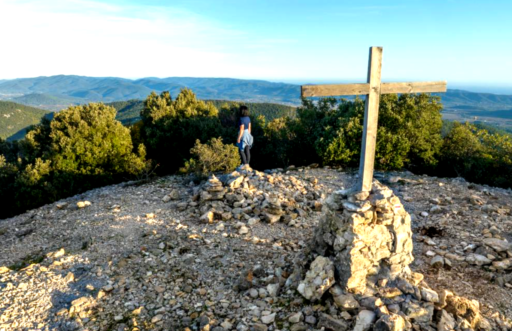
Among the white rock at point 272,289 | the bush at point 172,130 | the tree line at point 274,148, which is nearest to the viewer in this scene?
the white rock at point 272,289

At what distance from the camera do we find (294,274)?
640 centimetres

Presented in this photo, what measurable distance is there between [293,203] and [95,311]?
645cm

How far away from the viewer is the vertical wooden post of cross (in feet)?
17.9

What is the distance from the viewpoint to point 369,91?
5605 millimetres

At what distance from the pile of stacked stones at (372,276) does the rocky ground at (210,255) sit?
23 cm

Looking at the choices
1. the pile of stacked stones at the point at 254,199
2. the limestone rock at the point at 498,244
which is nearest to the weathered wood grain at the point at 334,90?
the pile of stacked stones at the point at 254,199

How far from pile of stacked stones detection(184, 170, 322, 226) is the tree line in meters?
3.23

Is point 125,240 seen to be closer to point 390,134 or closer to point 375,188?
point 375,188

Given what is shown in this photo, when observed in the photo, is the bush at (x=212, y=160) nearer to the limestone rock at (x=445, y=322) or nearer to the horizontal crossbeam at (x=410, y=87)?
the horizontal crossbeam at (x=410, y=87)

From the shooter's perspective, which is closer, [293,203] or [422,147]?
[293,203]

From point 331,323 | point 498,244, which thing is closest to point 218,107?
point 498,244

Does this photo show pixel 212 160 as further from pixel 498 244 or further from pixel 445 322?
pixel 445 322

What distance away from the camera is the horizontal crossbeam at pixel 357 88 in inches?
211

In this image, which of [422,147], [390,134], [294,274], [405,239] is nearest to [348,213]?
[405,239]
